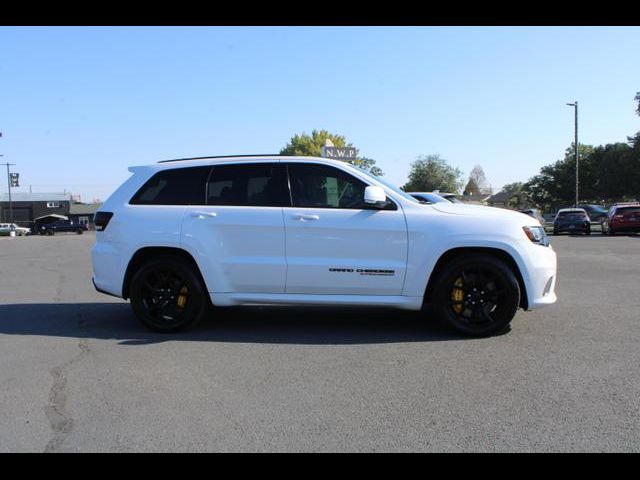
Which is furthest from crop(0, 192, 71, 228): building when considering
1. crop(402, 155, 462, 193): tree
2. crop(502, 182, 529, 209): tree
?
crop(502, 182, 529, 209): tree

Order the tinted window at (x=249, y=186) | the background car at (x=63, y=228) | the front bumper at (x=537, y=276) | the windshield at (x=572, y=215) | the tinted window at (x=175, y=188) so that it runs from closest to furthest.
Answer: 1. the front bumper at (x=537, y=276)
2. the tinted window at (x=249, y=186)
3. the tinted window at (x=175, y=188)
4. the windshield at (x=572, y=215)
5. the background car at (x=63, y=228)

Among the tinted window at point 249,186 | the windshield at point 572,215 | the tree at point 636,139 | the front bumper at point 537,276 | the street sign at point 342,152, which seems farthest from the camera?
the tree at point 636,139

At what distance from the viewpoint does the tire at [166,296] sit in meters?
5.81

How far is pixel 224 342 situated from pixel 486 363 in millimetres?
2561

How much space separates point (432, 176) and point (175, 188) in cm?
7335

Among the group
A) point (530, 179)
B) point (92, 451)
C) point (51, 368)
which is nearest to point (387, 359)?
point (92, 451)

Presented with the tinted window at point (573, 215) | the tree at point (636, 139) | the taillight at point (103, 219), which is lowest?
the taillight at point (103, 219)

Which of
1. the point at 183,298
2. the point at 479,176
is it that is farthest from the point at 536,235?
the point at 479,176

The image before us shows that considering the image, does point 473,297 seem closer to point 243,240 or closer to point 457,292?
point 457,292

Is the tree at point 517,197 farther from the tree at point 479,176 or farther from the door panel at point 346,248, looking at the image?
the door panel at point 346,248

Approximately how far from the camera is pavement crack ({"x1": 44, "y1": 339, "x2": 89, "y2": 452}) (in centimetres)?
336

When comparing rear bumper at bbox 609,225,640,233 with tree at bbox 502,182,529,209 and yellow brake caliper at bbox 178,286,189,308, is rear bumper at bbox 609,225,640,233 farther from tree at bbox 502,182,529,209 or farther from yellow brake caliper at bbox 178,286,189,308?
tree at bbox 502,182,529,209

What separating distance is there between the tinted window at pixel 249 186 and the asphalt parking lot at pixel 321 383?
4.71 feet

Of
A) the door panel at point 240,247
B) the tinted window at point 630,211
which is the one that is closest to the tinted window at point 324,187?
the door panel at point 240,247
